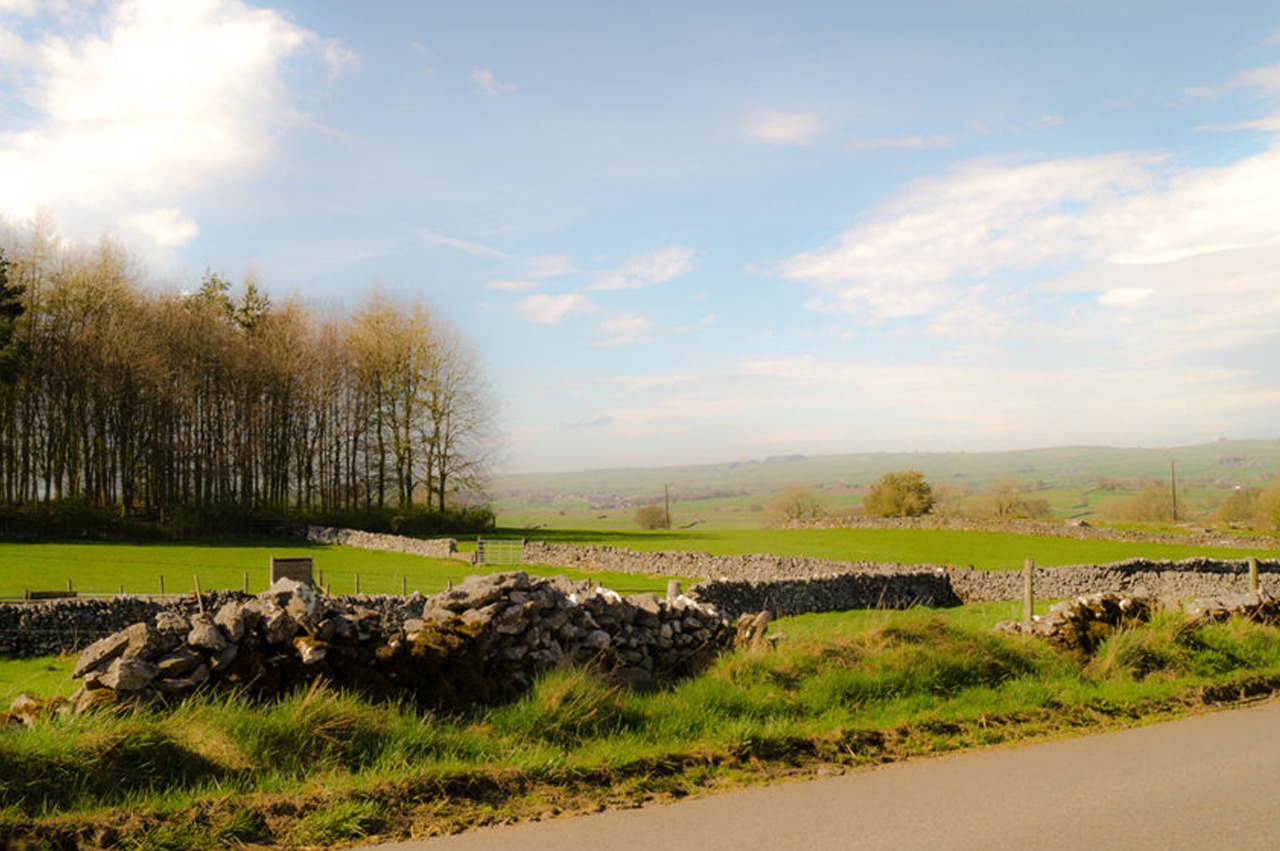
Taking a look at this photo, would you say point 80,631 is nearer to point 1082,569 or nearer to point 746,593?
point 746,593

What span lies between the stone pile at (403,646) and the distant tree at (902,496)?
203 feet

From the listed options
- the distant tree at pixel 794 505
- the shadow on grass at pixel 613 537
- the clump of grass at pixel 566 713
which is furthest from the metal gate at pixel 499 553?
the distant tree at pixel 794 505

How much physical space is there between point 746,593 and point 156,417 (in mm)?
40137

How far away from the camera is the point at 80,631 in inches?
858

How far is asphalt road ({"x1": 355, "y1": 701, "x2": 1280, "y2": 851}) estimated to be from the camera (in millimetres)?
5375

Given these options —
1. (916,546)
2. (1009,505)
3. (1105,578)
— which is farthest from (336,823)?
(1009,505)

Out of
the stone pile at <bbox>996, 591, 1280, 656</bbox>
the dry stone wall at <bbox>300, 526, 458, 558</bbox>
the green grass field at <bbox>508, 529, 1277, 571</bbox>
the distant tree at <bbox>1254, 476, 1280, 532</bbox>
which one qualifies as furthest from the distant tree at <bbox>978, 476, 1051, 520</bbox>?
the stone pile at <bbox>996, 591, 1280, 656</bbox>

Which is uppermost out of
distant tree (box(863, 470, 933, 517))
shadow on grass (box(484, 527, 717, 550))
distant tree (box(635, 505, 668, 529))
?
distant tree (box(863, 470, 933, 517))

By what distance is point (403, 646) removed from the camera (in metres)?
8.12

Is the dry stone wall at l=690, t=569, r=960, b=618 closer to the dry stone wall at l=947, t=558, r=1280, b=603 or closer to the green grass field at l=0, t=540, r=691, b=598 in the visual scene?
the dry stone wall at l=947, t=558, r=1280, b=603

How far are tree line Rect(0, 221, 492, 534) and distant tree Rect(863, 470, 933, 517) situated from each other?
98.5 ft

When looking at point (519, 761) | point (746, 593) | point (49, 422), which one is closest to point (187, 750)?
point (519, 761)

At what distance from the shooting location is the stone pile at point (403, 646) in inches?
277

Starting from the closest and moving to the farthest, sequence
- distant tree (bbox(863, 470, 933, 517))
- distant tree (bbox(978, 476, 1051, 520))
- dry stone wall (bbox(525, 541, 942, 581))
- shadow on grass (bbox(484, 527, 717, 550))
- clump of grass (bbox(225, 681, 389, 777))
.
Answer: clump of grass (bbox(225, 681, 389, 777)) < dry stone wall (bbox(525, 541, 942, 581)) < shadow on grass (bbox(484, 527, 717, 550)) < distant tree (bbox(863, 470, 933, 517)) < distant tree (bbox(978, 476, 1051, 520))
